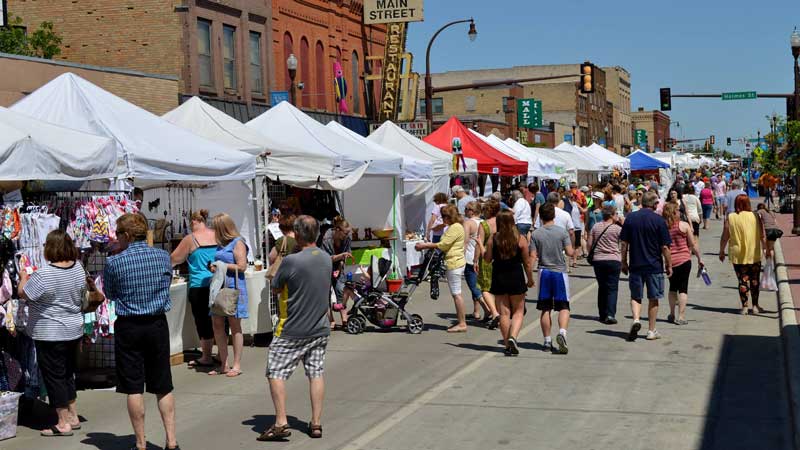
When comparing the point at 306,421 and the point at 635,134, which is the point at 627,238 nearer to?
the point at 306,421

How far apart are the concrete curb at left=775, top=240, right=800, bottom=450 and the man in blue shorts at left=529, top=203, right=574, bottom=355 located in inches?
101

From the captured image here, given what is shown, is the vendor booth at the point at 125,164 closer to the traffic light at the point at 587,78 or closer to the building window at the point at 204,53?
the building window at the point at 204,53

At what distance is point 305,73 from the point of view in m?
33.9

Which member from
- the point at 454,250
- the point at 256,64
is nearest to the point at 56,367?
the point at 454,250

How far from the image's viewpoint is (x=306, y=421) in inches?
359

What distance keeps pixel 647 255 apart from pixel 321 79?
23.2 metres

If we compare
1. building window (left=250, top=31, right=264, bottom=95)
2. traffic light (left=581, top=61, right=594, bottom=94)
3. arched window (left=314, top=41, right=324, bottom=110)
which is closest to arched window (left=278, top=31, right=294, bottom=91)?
building window (left=250, top=31, right=264, bottom=95)

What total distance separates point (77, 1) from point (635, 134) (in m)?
107

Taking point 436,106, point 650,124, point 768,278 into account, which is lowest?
point 768,278

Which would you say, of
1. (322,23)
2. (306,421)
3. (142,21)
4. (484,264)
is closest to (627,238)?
(484,264)

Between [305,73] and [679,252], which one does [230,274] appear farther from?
[305,73]

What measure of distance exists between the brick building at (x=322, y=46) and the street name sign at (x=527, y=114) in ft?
103

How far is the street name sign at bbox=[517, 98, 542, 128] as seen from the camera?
7012cm

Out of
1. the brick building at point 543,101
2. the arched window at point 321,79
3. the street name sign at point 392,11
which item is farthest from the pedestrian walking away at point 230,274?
the brick building at point 543,101
